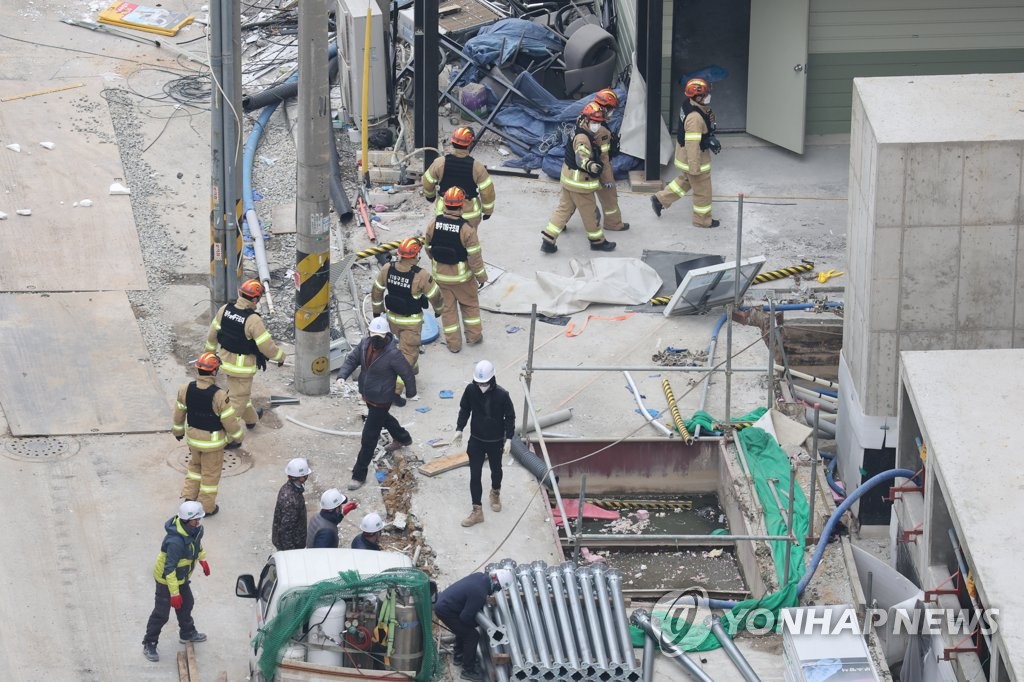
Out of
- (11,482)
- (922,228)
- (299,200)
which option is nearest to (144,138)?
(299,200)

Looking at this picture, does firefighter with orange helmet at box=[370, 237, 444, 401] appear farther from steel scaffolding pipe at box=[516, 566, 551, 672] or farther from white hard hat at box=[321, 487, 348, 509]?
steel scaffolding pipe at box=[516, 566, 551, 672]

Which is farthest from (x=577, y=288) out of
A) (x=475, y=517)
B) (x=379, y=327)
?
(x=475, y=517)

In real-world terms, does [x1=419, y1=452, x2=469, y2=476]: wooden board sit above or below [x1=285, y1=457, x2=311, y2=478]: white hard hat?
below

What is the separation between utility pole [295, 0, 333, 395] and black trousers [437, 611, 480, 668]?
4.47 meters

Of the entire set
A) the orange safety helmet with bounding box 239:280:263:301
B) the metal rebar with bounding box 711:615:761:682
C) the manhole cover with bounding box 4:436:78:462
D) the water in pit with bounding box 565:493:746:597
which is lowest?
the water in pit with bounding box 565:493:746:597

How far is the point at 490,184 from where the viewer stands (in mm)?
16875

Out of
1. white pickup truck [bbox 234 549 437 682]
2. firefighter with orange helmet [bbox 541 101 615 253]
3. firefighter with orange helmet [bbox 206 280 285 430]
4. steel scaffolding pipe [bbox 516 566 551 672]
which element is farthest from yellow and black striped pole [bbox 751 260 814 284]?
white pickup truck [bbox 234 549 437 682]

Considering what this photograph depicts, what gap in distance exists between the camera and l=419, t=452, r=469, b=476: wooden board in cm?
1421

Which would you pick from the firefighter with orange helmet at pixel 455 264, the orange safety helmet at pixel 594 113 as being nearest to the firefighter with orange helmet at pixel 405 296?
the firefighter with orange helmet at pixel 455 264

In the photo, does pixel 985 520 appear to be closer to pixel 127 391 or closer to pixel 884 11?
pixel 127 391

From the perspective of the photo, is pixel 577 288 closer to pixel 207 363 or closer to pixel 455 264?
pixel 455 264

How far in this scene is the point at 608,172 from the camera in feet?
58.9

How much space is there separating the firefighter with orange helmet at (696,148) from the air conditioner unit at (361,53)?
171 inches

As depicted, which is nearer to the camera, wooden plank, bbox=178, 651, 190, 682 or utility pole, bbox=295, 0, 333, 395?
wooden plank, bbox=178, 651, 190, 682
